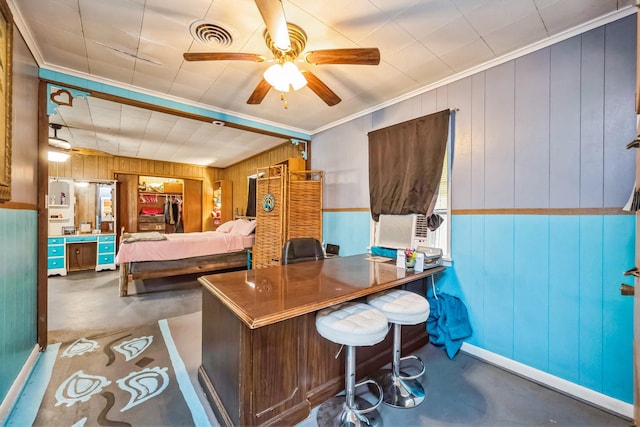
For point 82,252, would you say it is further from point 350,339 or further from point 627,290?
point 627,290

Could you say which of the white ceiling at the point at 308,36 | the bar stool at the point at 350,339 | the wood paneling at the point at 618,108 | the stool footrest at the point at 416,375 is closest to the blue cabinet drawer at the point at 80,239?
the white ceiling at the point at 308,36

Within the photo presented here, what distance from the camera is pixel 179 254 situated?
14.6ft

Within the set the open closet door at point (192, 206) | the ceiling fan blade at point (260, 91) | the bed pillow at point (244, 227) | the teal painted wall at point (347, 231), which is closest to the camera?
the ceiling fan blade at point (260, 91)

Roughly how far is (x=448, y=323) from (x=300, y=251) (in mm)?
1578

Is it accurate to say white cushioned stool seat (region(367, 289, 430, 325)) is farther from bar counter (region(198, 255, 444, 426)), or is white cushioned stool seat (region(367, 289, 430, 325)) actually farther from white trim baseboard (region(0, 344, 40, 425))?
white trim baseboard (region(0, 344, 40, 425))

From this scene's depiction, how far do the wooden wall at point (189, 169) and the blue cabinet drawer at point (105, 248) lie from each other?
1700mm

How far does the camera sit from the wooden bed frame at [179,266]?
4.04 metres

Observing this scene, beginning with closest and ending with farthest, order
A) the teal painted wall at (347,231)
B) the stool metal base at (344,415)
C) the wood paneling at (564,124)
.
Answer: the stool metal base at (344,415), the wood paneling at (564,124), the teal painted wall at (347,231)

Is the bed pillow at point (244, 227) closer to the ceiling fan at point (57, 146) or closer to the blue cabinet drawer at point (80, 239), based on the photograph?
the ceiling fan at point (57, 146)

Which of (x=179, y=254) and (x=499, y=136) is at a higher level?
(x=499, y=136)

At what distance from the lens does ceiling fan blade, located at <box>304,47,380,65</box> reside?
1.73 metres

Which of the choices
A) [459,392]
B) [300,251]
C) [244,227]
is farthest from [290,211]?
[459,392]

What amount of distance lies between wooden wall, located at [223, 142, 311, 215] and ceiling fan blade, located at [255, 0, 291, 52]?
3.00 m

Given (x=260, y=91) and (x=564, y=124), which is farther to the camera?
(x=260, y=91)
